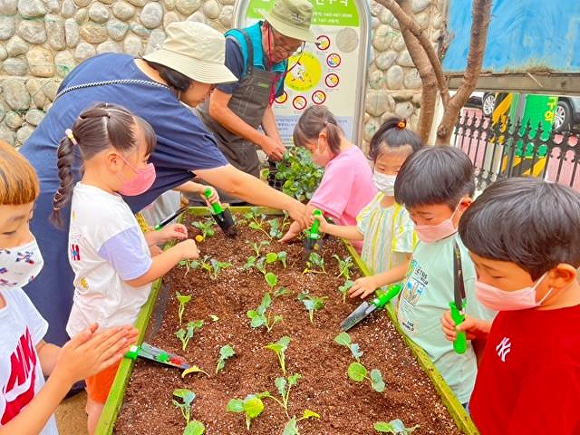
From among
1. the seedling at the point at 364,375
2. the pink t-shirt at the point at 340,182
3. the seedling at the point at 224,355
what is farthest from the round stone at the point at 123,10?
the seedling at the point at 364,375

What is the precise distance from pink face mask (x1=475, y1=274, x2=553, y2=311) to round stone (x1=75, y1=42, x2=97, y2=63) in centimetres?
515

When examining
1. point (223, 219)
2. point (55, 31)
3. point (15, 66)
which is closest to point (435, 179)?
point (223, 219)

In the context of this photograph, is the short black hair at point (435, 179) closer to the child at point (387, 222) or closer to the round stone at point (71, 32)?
the child at point (387, 222)

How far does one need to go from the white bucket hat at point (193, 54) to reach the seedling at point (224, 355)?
1147 mm

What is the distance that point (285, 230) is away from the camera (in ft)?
9.16

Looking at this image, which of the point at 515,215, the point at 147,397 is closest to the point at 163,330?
the point at 147,397

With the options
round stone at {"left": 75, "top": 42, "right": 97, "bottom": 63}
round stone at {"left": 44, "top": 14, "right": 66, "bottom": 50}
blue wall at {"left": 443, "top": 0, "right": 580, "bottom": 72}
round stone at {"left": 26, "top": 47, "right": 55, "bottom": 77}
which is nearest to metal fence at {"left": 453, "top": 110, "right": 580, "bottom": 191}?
blue wall at {"left": 443, "top": 0, "right": 580, "bottom": 72}

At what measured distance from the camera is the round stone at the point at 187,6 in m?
5.06

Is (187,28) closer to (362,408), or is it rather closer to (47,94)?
(362,408)

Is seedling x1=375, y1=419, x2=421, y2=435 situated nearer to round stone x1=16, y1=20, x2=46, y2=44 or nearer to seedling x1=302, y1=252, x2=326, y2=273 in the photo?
seedling x1=302, y1=252, x2=326, y2=273

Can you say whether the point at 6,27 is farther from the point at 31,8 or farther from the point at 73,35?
the point at 73,35

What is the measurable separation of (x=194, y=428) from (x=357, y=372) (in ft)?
1.71

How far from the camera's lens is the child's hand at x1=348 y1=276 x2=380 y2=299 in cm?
196

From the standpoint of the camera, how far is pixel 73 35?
5.09 metres
